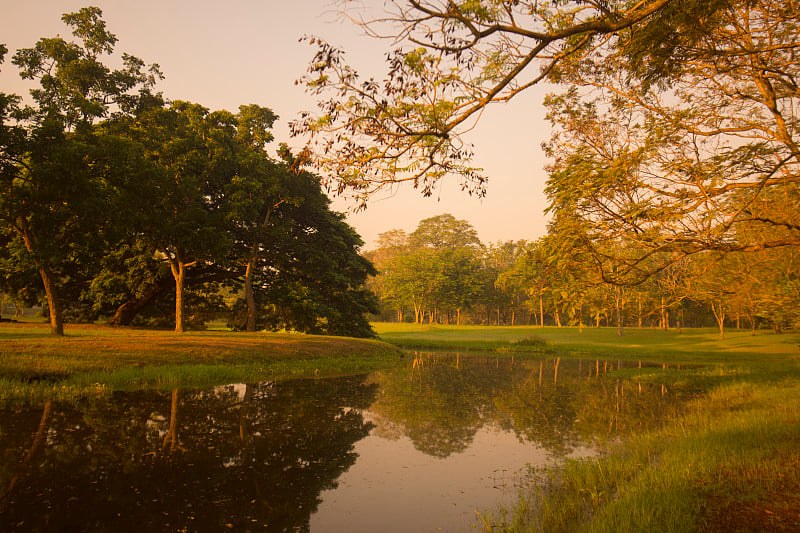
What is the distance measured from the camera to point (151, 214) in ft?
76.3

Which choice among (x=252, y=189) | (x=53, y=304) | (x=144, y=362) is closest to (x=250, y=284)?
(x=252, y=189)

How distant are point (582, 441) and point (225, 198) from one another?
27.2 m

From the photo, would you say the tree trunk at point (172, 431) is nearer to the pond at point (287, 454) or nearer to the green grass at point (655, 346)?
the pond at point (287, 454)

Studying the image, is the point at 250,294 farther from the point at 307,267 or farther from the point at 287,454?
the point at 287,454

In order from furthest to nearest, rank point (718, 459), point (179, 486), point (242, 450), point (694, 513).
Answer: point (242, 450)
point (718, 459)
point (179, 486)
point (694, 513)

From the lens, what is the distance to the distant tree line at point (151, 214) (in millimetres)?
18844

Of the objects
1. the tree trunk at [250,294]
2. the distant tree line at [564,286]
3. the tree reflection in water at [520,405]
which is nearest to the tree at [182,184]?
the tree trunk at [250,294]

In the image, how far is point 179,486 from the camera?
662cm

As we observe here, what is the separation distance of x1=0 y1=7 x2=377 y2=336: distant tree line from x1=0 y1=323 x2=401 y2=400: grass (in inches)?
203

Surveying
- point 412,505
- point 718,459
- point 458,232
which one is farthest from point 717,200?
point 458,232

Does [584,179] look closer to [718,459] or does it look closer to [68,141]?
[718,459]

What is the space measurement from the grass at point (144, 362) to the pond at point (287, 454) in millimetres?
1593

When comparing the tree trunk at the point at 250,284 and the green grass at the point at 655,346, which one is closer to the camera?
the tree trunk at the point at 250,284

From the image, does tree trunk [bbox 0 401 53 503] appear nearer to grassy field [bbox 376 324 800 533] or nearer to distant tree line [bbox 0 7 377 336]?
grassy field [bbox 376 324 800 533]
